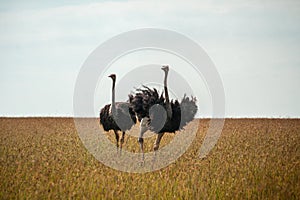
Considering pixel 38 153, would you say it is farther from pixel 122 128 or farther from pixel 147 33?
pixel 147 33

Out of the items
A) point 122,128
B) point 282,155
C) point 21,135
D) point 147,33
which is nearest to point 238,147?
point 282,155

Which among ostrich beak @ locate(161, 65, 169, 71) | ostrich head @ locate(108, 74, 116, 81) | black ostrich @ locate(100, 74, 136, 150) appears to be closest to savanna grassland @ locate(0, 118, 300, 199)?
black ostrich @ locate(100, 74, 136, 150)

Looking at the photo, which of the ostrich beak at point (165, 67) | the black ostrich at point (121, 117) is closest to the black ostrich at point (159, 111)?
the ostrich beak at point (165, 67)

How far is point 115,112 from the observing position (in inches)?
603

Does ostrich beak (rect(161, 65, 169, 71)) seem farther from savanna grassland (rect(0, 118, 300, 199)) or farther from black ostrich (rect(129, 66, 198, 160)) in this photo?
savanna grassland (rect(0, 118, 300, 199))

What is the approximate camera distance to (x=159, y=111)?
1362 centimetres

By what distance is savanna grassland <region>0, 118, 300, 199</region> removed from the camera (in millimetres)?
9617

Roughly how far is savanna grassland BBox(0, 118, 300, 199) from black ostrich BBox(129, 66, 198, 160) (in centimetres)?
105

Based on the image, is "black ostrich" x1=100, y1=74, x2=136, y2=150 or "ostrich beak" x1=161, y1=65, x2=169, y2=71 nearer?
"ostrich beak" x1=161, y1=65, x2=169, y2=71

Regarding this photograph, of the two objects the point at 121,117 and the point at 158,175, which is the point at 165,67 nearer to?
the point at 121,117

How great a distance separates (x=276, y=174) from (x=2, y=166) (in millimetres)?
6861

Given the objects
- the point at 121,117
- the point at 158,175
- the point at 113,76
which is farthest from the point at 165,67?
the point at 158,175

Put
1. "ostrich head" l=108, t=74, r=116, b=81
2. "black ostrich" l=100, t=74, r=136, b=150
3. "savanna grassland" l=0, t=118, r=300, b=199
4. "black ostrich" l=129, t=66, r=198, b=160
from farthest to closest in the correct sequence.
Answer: "ostrich head" l=108, t=74, r=116, b=81 < "black ostrich" l=100, t=74, r=136, b=150 < "black ostrich" l=129, t=66, r=198, b=160 < "savanna grassland" l=0, t=118, r=300, b=199

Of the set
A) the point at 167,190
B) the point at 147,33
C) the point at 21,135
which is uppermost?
the point at 147,33
